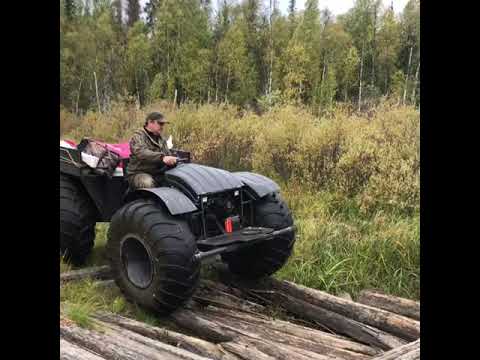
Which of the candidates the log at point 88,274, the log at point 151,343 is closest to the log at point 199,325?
the log at point 151,343

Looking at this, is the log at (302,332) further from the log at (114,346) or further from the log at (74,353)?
the log at (74,353)

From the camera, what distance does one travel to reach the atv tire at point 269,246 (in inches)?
189

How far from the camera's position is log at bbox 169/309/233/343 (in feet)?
13.4

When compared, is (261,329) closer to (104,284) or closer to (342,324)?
(342,324)

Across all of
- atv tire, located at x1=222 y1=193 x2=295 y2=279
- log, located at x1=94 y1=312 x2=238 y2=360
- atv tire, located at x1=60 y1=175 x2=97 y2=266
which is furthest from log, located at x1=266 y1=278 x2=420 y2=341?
atv tire, located at x1=60 y1=175 x2=97 y2=266

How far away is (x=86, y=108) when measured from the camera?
11.6 metres

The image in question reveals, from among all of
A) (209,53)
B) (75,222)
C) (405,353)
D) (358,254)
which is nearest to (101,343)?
(405,353)

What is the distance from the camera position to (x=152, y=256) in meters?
4.08

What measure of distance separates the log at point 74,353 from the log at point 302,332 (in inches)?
57.8

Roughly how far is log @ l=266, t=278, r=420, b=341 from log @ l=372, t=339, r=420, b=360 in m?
0.42

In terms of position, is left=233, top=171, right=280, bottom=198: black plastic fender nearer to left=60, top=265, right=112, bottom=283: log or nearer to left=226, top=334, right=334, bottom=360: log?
left=226, top=334, right=334, bottom=360: log

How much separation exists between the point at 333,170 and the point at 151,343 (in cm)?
465
